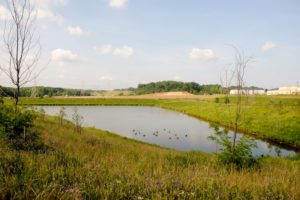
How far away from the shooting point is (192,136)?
3372 cm

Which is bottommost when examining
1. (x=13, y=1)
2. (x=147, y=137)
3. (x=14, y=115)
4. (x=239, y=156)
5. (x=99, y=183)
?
(x=147, y=137)

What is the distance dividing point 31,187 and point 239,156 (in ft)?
22.9

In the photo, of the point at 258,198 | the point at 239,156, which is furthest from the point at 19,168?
the point at 239,156

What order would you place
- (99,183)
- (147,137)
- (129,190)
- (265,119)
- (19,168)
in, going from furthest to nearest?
1. (265,119)
2. (147,137)
3. (19,168)
4. (99,183)
5. (129,190)

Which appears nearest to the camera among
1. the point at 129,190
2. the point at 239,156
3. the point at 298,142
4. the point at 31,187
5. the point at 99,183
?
the point at 31,187

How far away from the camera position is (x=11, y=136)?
9180mm

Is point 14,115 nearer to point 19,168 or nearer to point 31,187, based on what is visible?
point 19,168

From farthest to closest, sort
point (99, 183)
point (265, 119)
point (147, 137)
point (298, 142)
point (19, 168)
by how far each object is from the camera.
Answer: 1. point (265, 119)
2. point (147, 137)
3. point (298, 142)
4. point (19, 168)
5. point (99, 183)

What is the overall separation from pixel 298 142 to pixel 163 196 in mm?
28441

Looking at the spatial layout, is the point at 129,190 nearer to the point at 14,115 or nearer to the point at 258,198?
the point at 258,198

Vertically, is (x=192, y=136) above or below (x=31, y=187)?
below

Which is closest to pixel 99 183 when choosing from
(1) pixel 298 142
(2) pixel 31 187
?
(2) pixel 31 187

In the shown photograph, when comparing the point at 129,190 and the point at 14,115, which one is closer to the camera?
the point at 129,190

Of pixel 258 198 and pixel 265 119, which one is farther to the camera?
pixel 265 119
